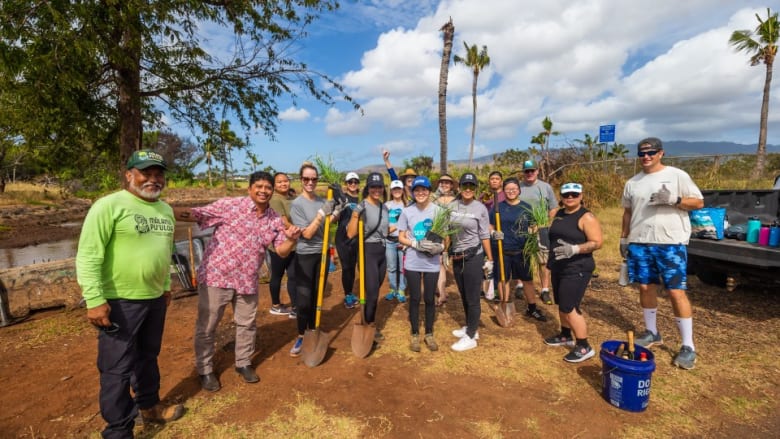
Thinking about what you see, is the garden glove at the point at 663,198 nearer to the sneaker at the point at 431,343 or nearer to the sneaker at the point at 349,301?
the sneaker at the point at 431,343

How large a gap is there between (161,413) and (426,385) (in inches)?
95.8

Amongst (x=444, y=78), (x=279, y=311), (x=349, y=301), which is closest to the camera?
(x=279, y=311)

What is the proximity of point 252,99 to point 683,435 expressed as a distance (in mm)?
7372

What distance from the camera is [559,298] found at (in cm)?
410

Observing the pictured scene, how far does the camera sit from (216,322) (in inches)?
138

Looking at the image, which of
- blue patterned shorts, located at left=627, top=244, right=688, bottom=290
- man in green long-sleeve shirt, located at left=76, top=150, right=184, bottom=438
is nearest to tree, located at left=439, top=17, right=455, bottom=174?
blue patterned shorts, located at left=627, top=244, right=688, bottom=290

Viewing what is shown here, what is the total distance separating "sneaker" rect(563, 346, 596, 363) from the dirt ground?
76 millimetres

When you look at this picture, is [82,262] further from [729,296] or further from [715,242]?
[729,296]

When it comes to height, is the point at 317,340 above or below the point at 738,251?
below

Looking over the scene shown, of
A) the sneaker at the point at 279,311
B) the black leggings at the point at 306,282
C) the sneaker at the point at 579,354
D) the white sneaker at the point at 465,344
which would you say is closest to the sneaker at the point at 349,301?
the sneaker at the point at 279,311

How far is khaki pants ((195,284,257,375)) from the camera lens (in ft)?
11.4

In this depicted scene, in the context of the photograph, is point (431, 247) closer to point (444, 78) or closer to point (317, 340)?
point (317, 340)

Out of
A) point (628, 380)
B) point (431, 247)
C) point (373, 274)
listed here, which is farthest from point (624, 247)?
point (373, 274)

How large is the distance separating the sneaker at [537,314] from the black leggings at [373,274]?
2.42m
